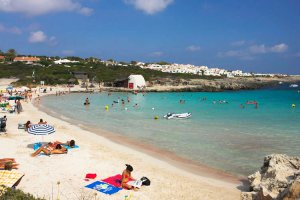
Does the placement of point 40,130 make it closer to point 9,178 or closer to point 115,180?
point 9,178

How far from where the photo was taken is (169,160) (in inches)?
554

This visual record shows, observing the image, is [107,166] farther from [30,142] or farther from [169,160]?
[30,142]

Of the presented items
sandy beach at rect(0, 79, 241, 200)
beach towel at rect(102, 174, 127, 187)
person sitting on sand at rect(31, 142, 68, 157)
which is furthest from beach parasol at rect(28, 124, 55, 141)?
beach towel at rect(102, 174, 127, 187)

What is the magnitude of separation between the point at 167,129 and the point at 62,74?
61266 mm

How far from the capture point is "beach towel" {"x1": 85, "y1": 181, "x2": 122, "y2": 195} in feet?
31.2

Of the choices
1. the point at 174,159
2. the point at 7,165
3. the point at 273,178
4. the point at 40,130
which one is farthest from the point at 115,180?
the point at 273,178

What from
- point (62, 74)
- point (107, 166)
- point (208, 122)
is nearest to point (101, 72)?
point (62, 74)

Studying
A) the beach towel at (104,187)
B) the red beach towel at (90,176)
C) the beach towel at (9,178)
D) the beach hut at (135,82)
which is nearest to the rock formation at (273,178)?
the beach towel at (104,187)

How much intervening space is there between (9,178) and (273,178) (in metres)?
7.96

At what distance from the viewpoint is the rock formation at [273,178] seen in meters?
8.31

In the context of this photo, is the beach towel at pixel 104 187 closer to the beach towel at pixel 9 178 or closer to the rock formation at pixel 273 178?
the beach towel at pixel 9 178

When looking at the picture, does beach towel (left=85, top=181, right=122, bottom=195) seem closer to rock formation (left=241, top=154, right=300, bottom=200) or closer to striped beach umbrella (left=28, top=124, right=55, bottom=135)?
rock formation (left=241, top=154, right=300, bottom=200)

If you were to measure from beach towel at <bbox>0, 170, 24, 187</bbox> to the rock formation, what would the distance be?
6.84 metres

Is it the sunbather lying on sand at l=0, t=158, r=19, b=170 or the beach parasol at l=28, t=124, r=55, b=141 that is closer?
the sunbather lying on sand at l=0, t=158, r=19, b=170
